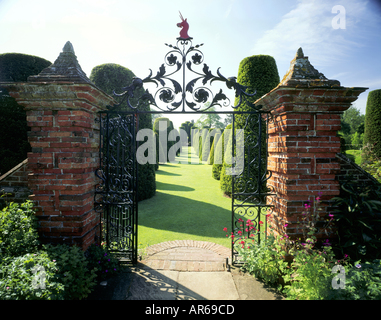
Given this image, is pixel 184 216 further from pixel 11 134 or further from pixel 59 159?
pixel 11 134

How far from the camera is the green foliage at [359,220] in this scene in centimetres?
260

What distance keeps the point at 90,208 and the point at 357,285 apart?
345 centimetres

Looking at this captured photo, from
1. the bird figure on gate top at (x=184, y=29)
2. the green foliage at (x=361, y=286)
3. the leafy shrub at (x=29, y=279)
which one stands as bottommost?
the green foliage at (x=361, y=286)

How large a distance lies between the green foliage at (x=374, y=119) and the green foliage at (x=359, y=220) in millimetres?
12867

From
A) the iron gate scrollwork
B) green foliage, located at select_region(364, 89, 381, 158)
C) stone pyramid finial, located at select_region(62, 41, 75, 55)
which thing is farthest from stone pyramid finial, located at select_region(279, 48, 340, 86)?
green foliage, located at select_region(364, 89, 381, 158)

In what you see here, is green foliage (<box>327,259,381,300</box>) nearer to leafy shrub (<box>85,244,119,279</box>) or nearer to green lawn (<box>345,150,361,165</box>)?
leafy shrub (<box>85,244,119,279</box>)

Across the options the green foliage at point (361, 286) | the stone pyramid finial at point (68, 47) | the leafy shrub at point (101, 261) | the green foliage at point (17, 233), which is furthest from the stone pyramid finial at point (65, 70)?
the green foliage at point (361, 286)

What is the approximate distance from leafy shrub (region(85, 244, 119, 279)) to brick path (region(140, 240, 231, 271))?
1.91 feet

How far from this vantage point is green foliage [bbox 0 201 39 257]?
237 centimetres

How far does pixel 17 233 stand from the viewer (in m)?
2.47

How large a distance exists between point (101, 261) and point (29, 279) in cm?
123

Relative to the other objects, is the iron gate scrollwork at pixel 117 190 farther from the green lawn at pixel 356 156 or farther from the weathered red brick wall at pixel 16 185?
the green lawn at pixel 356 156
